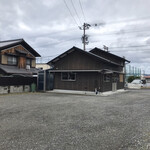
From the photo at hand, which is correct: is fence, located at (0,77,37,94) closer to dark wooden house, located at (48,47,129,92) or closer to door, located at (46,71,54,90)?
door, located at (46,71,54,90)

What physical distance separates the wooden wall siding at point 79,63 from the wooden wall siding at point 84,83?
0.73 metres

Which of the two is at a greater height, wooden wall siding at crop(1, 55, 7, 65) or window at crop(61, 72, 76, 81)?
wooden wall siding at crop(1, 55, 7, 65)

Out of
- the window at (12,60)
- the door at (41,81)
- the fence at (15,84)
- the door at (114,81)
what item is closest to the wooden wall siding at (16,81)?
the fence at (15,84)

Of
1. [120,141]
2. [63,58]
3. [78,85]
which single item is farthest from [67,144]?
[63,58]

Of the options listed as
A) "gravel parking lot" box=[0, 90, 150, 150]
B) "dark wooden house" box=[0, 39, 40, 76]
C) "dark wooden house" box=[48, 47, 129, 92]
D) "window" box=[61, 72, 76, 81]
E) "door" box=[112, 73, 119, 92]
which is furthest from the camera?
"dark wooden house" box=[0, 39, 40, 76]

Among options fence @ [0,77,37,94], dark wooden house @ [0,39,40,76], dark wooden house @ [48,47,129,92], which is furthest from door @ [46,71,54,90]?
dark wooden house @ [0,39,40,76]

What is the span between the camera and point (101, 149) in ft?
9.18

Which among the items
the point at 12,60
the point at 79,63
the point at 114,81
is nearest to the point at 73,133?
the point at 79,63

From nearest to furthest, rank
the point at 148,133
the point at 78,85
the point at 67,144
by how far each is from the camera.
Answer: the point at 67,144, the point at 148,133, the point at 78,85

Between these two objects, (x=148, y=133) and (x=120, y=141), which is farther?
(x=148, y=133)

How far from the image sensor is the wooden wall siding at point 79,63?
12.9 m

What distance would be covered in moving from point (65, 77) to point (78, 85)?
5.62ft

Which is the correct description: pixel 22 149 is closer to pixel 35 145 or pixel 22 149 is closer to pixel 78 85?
pixel 35 145

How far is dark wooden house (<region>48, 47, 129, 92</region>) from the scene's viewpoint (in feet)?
42.1
